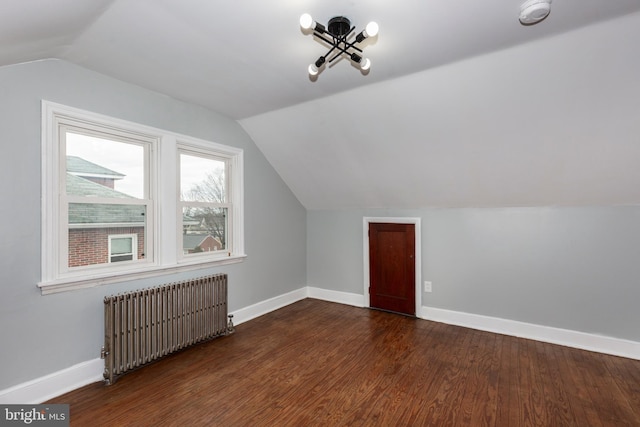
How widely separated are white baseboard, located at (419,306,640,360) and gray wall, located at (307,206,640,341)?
0.06 metres

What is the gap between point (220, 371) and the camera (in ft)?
8.58

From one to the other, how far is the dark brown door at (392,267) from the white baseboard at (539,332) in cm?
32

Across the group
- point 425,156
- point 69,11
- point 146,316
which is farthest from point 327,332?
point 69,11

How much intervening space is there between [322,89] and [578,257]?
3090 millimetres

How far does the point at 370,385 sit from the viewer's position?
240cm

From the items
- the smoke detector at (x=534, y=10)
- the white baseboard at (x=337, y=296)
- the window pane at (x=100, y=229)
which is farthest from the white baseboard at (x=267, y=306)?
the smoke detector at (x=534, y=10)

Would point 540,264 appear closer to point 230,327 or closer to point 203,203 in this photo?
point 230,327

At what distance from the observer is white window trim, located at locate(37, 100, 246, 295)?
2.24 m

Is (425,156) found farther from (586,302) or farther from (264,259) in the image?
(264,259)

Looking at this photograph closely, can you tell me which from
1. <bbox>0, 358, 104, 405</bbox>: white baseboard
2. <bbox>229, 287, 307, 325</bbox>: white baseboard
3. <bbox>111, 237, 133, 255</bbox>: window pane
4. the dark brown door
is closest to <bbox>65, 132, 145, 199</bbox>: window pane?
<bbox>111, 237, 133, 255</bbox>: window pane

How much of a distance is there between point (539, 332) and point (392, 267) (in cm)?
173

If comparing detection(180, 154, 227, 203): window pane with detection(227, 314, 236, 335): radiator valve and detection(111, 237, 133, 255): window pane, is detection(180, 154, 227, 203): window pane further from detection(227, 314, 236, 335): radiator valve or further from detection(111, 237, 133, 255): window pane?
detection(227, 314, 236, 335): radiator valve

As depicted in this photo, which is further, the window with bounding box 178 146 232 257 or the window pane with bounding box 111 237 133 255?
the window with bounding box 178 146 232 257

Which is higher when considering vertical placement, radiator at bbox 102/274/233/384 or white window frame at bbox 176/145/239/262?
white window frame at bbox 176/145/239/262
